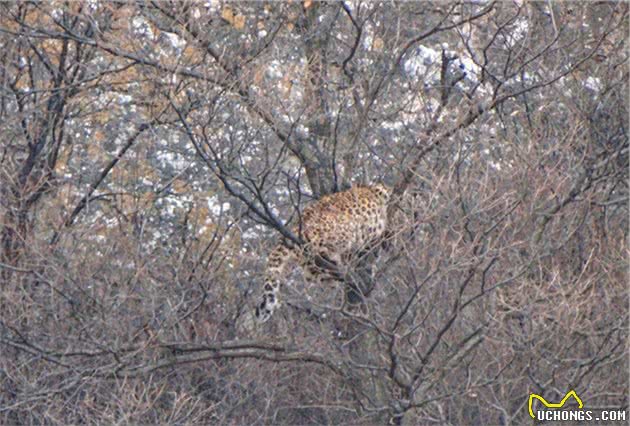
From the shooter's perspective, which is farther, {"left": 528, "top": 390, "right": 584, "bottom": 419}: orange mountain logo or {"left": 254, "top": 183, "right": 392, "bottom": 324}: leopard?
{"left": 254, "top": 183, "right": 392, "bottom": 324}: leopard

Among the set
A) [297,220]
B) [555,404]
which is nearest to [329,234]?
[297,220]

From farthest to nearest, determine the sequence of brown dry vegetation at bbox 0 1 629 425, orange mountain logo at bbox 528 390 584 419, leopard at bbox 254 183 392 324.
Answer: leopard at bbox 254 183 392 324
orange mountain logo at bbox 528 390 584 419
brown dry vegetation at bbox 0 1 629 425

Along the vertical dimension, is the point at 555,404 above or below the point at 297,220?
below

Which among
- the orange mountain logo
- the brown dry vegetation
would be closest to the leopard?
the brown dry vegetation

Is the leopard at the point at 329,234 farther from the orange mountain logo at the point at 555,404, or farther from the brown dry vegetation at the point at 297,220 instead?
the orange mountain logo at the point at 555,404

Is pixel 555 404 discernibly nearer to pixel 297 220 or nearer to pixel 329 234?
pixel 329 234

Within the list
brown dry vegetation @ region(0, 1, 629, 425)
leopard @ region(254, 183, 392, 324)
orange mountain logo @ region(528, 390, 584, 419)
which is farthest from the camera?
leopard @ region(254, 183, 392, 324)

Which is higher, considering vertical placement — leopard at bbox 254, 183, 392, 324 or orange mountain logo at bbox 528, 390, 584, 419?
leopard at bbox 254, 183, 392, 324

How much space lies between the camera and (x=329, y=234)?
1023 cm

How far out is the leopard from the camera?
32.8ft

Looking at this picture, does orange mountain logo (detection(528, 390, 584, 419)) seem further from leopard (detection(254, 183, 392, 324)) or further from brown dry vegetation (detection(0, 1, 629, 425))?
leopard (detection(254, 183, 392, 324))

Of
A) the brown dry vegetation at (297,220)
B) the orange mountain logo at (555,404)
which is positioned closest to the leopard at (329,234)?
the brown dry vegetation at (297,220)

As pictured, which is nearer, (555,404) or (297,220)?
(555,404)

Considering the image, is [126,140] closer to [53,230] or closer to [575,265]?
[53,230]
